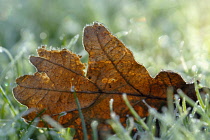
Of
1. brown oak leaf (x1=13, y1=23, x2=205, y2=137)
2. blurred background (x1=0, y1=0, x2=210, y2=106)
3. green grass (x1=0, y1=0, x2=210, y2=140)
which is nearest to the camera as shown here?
brown oak leaf (x1=13, y1=23, x2=205, y2=137)

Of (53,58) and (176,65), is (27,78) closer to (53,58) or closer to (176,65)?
(53,58)

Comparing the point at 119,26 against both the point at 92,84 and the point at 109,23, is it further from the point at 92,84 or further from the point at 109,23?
→ the point at 92,84

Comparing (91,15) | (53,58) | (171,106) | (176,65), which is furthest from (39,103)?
(91,15)

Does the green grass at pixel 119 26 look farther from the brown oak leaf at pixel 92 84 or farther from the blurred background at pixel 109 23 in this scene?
the brown oak leaf at pixel 92 84

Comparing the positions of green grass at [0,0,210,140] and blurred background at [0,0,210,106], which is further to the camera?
blurred background at [0,0,210,106]

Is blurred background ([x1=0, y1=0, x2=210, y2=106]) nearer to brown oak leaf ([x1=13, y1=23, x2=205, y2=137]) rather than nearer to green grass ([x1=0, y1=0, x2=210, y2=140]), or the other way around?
green grass ([x1=0, y1=0, x2=210, y2=140])

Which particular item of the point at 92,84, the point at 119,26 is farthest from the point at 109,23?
the point at 92,84

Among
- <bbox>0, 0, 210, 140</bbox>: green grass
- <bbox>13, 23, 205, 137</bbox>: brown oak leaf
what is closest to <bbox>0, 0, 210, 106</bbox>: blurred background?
<bbox>0, 0, 210, 140</bbox>: green grass

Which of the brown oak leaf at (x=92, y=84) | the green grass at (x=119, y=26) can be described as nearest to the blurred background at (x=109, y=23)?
the green grass at (x=119, y=26)
